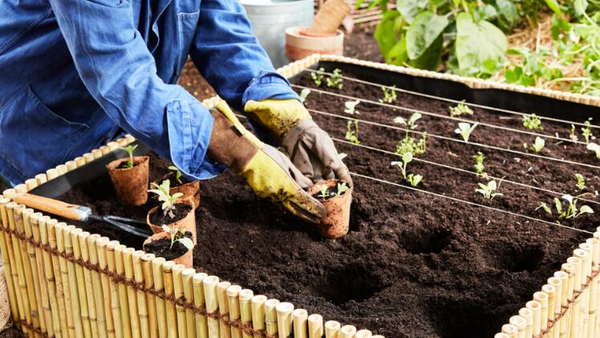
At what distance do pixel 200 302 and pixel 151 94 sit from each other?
0.63 metres

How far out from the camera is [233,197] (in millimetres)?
2766

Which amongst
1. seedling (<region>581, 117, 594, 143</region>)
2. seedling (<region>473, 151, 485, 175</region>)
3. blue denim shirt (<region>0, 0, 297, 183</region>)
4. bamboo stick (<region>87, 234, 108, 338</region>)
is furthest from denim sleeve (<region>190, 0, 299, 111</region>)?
seedling (<region>581, 117, 594, 143</region>)

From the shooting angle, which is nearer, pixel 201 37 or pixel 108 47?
pixel 108 47

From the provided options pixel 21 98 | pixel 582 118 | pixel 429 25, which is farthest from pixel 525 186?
pixel 429 25

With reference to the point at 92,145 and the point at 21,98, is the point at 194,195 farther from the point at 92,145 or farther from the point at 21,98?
the point at 21,98

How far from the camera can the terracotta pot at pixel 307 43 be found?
4.21 m

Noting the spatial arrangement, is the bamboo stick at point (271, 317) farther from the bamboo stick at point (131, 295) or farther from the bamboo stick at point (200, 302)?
the bamboo stick at point (131, 295)

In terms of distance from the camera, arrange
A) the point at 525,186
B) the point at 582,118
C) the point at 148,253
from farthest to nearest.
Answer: the point at 582,118 < the point at 525,186 < the point at 148,253

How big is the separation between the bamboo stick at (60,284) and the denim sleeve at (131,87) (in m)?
0.38

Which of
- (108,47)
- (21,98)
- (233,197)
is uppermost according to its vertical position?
(108,47)

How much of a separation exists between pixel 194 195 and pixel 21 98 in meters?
0.68

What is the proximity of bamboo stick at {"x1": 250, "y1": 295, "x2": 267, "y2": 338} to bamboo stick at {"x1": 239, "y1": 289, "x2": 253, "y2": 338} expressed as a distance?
2cm

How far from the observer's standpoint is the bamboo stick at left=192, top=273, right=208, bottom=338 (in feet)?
6.66

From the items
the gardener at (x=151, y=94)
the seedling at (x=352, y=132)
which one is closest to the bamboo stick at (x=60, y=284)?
the gardener at (x=151, y=94)
